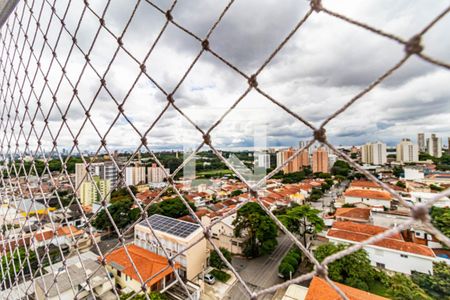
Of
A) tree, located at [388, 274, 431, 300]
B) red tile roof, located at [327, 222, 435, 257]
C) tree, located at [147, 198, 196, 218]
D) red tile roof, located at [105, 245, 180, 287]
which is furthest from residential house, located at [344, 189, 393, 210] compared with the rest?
red tile roof, located at [105, 245, 180, 287]

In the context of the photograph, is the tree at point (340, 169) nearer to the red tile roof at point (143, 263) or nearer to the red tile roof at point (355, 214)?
the red tile roof at point (355, 214)

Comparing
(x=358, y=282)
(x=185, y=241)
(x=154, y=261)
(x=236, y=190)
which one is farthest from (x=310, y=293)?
Answer: (x=236, y=190)

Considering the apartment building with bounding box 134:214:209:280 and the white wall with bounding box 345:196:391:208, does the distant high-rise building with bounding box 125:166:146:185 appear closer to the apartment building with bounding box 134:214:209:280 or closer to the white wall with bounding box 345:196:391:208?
the apartment building with bounding box 134:214:209:280

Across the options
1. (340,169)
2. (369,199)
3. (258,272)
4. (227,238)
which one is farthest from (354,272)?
(340,169)

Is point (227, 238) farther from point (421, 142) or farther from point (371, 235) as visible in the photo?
point (421, 142)

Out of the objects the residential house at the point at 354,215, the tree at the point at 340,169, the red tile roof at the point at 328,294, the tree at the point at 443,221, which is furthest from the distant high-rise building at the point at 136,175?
the tree at the point at 443,221

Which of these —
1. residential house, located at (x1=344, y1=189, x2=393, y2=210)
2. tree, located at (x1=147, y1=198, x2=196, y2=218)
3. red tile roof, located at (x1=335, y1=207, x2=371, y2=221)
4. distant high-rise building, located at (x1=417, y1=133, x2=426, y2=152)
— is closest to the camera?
red tile roof, located at (x1=335, y1=207, x2=371, y2=221)
